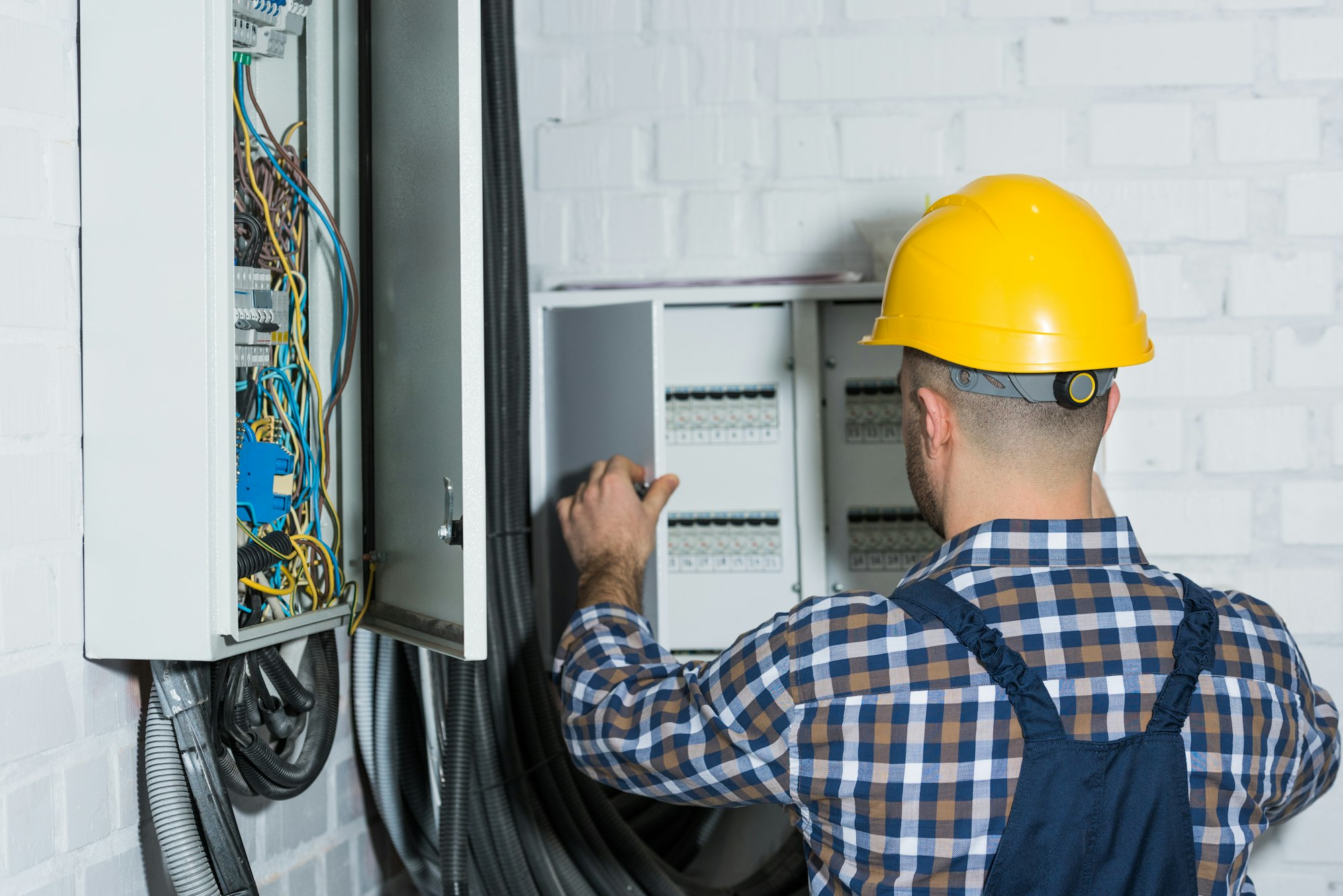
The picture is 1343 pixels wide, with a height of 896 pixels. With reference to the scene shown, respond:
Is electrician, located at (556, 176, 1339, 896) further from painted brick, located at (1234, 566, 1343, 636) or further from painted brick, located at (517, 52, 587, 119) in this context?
painted brick, located at (517, 52, 587, 119)

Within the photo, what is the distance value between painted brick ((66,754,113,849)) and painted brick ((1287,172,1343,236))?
6.05 ft

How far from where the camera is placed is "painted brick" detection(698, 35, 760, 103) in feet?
6.22

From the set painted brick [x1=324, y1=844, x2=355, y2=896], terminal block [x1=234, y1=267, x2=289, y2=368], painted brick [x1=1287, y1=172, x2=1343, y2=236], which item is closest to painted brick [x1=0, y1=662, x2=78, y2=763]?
terminal block [x1=234, y1=267, x2=289, y2=368]

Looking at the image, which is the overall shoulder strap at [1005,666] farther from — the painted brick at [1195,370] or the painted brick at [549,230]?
the painted brick at [549,230]

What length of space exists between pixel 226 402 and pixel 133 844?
0.49 meters

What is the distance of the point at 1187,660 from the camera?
103 cm

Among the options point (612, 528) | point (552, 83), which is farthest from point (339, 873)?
point (552, 83)

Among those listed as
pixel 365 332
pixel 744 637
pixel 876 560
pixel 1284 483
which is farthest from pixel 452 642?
pixel 1284 483

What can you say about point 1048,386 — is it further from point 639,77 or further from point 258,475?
point 639,77

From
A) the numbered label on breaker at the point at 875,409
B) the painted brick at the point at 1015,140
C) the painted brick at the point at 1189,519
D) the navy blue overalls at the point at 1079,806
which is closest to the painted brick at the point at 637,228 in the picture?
the numbered label on breaker at the point at 875,409

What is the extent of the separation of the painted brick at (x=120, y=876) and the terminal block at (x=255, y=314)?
53cm

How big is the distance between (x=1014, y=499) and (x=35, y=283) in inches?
38.2

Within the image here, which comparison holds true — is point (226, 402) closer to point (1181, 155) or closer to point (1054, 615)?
point (1054, 615)

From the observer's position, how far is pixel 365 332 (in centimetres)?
147
